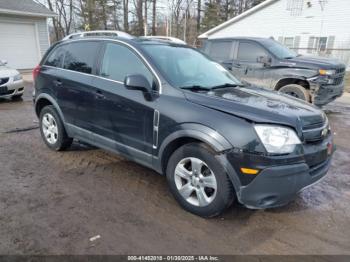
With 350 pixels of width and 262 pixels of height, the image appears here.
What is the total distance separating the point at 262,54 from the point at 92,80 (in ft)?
17.7

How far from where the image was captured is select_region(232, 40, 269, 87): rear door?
7910 mm

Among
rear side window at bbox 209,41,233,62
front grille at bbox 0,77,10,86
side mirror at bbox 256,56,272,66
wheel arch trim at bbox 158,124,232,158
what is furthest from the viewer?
front grille at bbox 0,77,10,86

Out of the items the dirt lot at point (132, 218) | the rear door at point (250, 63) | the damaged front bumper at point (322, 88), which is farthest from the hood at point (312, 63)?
the dirt lot at point (132, 218)

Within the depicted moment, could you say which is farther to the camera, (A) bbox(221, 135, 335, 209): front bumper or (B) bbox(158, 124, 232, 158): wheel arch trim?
(B) bbox(158, 124, 232, 158): wheel arch trim

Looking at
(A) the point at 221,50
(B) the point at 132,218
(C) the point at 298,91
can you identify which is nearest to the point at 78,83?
(B) the point at 132,218

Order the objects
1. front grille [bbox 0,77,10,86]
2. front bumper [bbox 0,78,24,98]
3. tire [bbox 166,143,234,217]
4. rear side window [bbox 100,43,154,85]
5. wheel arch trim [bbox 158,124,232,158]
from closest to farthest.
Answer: wheel arch trim [bbox 158,124,232,158], tire [bbox 166,143,234,217], rear side window [bbox 100,43,154,85], front grille [bbox 0,77,10,86], front bumper [bbox 0,78,24,98]

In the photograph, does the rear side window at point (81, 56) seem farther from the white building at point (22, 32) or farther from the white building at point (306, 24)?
the white building at point (306, 24)

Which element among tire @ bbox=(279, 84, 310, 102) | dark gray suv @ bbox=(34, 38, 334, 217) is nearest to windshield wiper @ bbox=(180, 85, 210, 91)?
dark gray suv @ bbox=(34, 38, 334, 217)

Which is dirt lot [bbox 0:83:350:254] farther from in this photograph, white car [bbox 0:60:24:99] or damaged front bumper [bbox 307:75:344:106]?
white car [bbox 0:60:24:99]

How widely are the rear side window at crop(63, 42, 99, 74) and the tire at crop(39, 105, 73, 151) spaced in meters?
0.83

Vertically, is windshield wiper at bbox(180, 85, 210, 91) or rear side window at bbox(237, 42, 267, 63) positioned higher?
rear side window at bbox(237, 42, 267, 63)

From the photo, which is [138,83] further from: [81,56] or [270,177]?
[270,177]

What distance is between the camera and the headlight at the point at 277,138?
269cm

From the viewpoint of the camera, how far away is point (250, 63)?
26.5 ft
